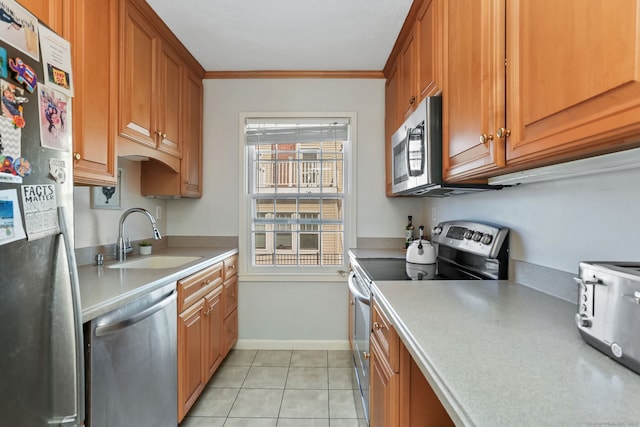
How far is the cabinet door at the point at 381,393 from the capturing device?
3.60ft

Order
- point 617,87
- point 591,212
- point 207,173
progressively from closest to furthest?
point 617,87
point 591,212
point 207,173

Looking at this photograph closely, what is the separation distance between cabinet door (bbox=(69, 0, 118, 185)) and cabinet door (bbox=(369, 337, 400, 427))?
151 cm

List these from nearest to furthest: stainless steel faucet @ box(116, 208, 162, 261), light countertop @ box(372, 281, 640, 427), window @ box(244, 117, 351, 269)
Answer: light countertop @ box(372, 281, 640, 427), stainless steel faucet @ box(116, 208, 162, 261), window @ box(244, 117, 351, 269)

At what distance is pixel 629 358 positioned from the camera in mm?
626

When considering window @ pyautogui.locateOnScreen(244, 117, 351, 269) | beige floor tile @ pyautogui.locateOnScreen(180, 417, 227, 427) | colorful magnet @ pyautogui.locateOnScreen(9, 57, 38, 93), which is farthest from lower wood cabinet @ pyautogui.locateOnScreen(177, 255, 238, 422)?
colorful magnet @ pyautogui.locateOnScreen(9, 57, 38, 93)

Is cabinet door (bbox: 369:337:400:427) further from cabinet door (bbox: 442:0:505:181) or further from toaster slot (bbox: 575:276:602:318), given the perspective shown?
cabinet door (bbox: 442:0:505:181)

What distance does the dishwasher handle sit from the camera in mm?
1102

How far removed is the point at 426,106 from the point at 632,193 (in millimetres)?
842

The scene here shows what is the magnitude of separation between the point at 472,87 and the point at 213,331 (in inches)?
82.3

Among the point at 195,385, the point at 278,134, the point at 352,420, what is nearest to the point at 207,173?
the point at 278,134

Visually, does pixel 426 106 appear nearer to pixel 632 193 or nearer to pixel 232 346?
pixel 632 193

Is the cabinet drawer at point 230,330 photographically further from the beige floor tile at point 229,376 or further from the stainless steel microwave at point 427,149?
the stainless steel microwave at point 427,149

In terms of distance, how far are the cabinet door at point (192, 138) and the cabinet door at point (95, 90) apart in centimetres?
88

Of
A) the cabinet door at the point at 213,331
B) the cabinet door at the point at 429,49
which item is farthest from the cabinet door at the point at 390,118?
the cabinet door at the point at 213,331
